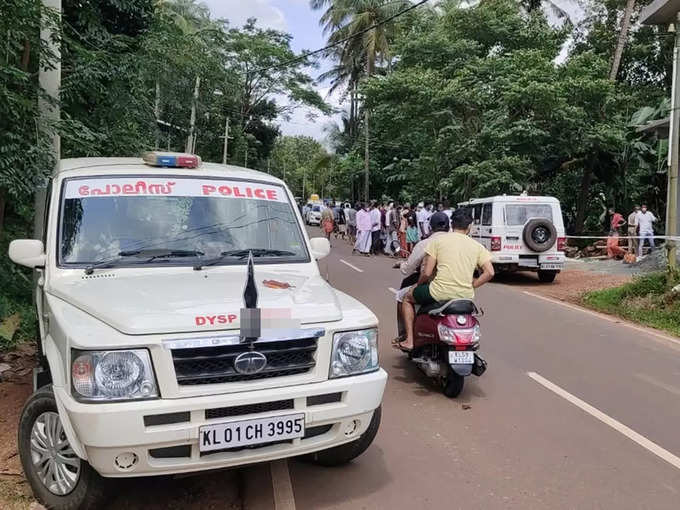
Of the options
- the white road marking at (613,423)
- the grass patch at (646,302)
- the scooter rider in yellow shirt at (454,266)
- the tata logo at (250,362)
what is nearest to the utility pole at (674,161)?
the grass patch at (646,302)

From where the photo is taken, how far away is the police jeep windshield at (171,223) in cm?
413

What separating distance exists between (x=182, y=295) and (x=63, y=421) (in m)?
0.86

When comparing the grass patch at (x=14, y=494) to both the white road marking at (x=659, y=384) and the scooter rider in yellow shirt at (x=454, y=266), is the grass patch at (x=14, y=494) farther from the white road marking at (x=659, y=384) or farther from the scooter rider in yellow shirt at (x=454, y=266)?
the white road marking at (x=659, y=384)

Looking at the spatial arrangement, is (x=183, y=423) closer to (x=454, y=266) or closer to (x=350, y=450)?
(x=350, y=450)

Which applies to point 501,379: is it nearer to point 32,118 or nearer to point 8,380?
point 8,380

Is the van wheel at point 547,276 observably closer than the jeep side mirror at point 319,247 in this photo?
No

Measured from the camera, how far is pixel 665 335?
349 inches

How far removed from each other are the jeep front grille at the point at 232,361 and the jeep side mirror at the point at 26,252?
1529 millimetres

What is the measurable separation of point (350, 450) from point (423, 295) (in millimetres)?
2331

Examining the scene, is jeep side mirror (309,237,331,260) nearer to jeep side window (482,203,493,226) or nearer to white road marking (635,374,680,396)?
white road marking (635,374,680,396)

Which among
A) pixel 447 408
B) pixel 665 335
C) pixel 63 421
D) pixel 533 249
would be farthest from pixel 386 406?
pixel 533 249

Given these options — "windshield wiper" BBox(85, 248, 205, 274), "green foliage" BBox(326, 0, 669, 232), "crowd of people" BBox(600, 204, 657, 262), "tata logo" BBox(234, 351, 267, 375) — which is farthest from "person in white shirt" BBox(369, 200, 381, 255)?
"tata logo" BBox(234, 351, 267, 375)

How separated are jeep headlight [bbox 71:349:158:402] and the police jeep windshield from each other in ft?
3.77

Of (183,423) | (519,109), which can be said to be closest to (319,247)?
(183,423)
